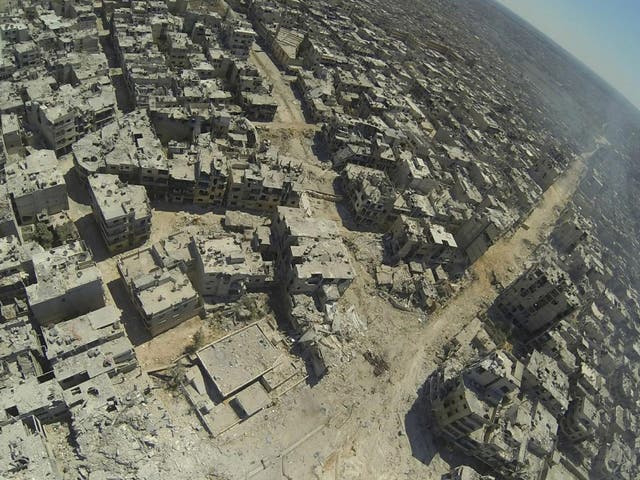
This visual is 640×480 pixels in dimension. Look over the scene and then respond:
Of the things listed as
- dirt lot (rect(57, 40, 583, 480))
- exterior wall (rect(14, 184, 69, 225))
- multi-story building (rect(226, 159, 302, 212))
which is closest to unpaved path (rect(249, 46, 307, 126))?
multi-story building (rect(226, 159, 302, 212))

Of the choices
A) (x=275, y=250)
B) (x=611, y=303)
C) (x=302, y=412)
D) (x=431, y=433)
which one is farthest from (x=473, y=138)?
(x=302, y=412)

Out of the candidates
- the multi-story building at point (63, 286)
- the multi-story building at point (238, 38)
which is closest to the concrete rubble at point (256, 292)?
the multi-story building at point (63, 286)

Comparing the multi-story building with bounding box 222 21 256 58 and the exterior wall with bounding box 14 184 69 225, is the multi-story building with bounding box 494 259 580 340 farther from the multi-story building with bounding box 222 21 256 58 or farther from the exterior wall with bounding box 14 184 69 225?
the multi-story building with bounding box 222 21 256 58

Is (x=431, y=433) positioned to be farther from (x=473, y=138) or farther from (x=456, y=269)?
(x=473, y=138)

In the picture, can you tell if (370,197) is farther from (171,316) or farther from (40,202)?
(40,202)

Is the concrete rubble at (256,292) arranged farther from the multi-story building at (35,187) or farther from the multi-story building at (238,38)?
the multi-story building at (238,38)

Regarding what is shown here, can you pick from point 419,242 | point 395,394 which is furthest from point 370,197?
point 395,394
